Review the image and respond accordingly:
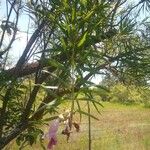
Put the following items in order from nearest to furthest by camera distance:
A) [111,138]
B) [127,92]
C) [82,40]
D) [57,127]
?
[57,127]
[82,40]
[127,92]
[111,138]

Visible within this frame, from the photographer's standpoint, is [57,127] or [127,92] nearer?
[57,127]

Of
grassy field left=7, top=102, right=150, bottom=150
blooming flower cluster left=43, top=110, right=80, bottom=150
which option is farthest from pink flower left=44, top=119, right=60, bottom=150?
grassy field left=7, top=102, right=150, bottom=150

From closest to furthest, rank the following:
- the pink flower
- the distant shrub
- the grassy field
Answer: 1. the pink flower
2. the distant shrub
3. the grassy field

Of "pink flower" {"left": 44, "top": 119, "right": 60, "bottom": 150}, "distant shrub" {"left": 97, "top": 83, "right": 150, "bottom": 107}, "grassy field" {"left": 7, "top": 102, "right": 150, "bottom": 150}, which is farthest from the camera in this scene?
"grassy field" {"left": 7, "top": 102, "right": 150, "bottom": 150}

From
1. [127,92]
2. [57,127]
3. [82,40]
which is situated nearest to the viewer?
[57,127]

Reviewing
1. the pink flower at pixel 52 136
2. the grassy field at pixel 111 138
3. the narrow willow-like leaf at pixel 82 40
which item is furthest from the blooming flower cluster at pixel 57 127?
the grassy field at pixel 111 138

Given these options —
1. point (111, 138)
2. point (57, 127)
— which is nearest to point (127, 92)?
point (57, 127)

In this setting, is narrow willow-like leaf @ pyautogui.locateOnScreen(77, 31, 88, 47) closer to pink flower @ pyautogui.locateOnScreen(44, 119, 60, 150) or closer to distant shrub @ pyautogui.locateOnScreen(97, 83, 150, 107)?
distant shrub @ pyautogui.locateOnScreen(97, 83, 150, 107)

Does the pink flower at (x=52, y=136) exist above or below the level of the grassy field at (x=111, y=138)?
below

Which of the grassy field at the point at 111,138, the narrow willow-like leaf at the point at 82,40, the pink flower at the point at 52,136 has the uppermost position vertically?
the grassy field at the point at 111,138

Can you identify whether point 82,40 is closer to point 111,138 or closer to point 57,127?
point 57,127

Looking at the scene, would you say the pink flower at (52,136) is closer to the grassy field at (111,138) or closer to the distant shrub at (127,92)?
the distant shrub at (127,92)

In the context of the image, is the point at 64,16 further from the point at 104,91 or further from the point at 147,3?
the point at 147,3

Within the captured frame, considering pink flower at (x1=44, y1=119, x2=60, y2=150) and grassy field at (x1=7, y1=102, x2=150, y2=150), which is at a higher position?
grassy field at (x1=7, y1=102, x2=150, y2=150)
